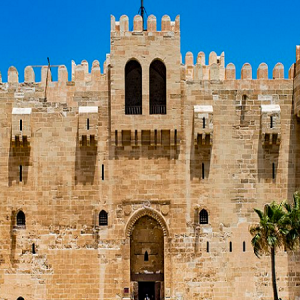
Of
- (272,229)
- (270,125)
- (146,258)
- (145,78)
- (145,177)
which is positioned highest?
(145,78)

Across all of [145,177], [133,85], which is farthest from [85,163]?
[133,85]

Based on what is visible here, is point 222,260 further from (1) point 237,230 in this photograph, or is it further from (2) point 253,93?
(2) point 253,93

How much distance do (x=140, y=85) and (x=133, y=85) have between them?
0.36 metres

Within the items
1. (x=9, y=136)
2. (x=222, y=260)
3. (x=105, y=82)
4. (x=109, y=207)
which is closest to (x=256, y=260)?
(x=222, y=260)

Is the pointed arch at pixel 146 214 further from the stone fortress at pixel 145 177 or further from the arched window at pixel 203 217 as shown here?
the arched window at pixel 203 217

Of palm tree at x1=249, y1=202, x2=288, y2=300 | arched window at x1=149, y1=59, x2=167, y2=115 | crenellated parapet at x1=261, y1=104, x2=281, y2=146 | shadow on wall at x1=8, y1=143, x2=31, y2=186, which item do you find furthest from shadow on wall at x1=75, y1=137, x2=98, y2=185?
palm tree at x1=249, y1=202, x2=288, y2=300

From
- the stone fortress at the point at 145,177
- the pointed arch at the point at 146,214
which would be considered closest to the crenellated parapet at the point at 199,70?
the stone fortress at the point at 145,177

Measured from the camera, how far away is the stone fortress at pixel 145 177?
26.2 m

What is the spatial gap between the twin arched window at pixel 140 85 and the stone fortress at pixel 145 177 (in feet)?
2.15

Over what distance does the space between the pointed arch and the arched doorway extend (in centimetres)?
28

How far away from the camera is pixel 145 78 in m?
26.8

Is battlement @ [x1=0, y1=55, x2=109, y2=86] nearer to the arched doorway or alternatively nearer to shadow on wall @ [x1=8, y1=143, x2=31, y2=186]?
shadow on wall @ [x1=8, y1=143, x2=31, y2=186]

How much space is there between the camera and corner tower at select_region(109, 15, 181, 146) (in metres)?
26.7

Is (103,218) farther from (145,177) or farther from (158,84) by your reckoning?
(158,84)
